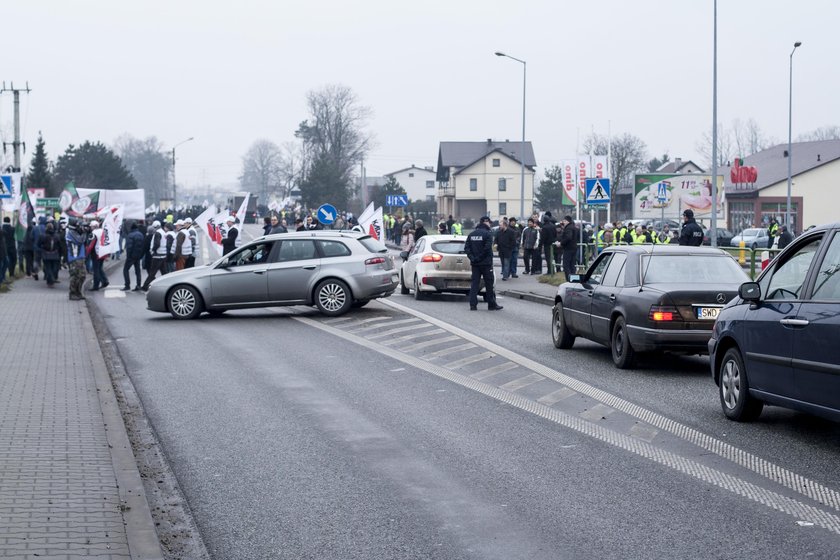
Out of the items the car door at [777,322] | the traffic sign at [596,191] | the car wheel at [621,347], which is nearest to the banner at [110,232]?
the traffic sign at [596,191]

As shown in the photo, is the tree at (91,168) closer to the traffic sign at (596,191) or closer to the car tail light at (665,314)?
the traffic sign at (596,191)

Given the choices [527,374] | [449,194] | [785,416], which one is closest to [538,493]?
[785,416]

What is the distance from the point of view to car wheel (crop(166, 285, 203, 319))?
67.7 ft

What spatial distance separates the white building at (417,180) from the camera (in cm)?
17375

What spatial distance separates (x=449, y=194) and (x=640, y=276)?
108 meters

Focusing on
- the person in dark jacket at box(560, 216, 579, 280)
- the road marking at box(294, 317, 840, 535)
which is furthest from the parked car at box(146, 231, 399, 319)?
the person in dark jacket at box(560, 216, 579, 280)

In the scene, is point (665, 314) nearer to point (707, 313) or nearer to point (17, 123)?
point (707, 313)

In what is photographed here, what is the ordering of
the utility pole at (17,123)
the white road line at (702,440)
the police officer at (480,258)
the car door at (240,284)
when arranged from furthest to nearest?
the utility pole at (17,123) < the police officer at (480,258) < the car door at (240,284) < the white road line at (702,440)

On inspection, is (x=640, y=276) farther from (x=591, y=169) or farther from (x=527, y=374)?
(x=591, y=169)

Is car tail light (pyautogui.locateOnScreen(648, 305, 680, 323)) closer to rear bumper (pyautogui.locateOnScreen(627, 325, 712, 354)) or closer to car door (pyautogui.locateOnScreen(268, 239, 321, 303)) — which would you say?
rear bumper (pyautogui.locateOnScreen(627, 325, 712, 354))

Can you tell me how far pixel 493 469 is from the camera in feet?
25.6

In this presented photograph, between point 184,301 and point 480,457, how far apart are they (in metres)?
13.3

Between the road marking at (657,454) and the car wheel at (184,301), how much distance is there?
797cm

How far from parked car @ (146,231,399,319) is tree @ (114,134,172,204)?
13817cm
